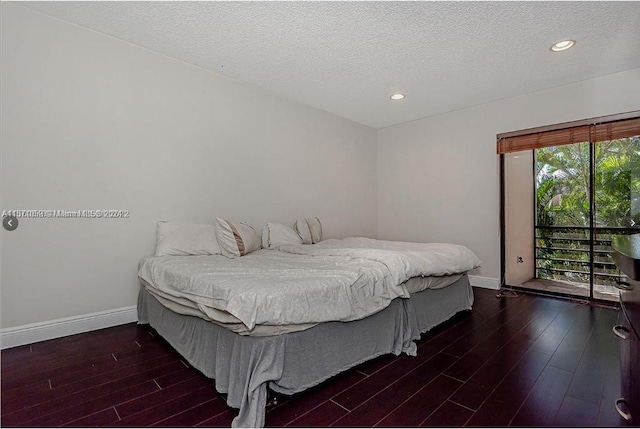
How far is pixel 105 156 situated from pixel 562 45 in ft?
13.4

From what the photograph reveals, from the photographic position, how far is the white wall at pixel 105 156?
2332 millimetres

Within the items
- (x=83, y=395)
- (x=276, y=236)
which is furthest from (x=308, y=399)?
(x=276, y=236)

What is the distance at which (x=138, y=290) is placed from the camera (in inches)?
113

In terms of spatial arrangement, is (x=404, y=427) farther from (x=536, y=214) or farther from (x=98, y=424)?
(x=536, y=214)

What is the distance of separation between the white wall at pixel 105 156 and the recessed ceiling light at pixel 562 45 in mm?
2873

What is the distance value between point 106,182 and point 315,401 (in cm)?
243

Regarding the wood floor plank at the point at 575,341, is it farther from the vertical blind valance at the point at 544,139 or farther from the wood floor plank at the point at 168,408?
the wood floor plank at the point at 168,408

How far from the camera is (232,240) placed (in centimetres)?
291

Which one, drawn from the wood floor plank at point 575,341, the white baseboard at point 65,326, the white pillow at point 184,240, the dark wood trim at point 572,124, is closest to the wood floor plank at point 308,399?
the wood floor plank at point 575,341

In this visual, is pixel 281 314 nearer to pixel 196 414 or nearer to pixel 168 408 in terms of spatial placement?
pixel 196 414

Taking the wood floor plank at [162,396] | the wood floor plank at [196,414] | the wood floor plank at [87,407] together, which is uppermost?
the wood floor plank at [196,414]

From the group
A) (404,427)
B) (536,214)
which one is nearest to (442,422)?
(404,427)

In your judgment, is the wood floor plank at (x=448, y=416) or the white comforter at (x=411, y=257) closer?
the wood floor plank at (x=448, y=416)

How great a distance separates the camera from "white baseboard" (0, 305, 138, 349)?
229 cm
